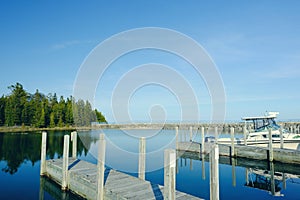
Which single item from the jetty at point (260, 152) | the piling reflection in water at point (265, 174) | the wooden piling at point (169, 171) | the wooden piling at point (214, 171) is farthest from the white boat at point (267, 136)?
the wooden piling at point (169, 171)

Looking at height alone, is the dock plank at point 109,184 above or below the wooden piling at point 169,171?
below

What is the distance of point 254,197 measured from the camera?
36.0ft

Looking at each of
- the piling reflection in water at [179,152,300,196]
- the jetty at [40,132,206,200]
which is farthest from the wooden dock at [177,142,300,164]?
the jetty at [40,132,206,200]

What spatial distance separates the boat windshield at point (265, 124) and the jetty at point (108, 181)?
1749 cm

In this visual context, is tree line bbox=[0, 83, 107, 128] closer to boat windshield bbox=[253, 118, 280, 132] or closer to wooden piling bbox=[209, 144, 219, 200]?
boat windshield bbox=[253, 118, 280, 132]

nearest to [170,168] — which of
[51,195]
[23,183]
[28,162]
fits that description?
[51,195]

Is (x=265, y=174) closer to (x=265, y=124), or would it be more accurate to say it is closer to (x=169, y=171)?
(x=265, y=124)

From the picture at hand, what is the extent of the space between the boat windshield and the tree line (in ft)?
151

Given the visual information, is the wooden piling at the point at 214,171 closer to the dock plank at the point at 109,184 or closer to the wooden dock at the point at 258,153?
the dock plank at the point at 109,184

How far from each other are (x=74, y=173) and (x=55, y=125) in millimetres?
52217

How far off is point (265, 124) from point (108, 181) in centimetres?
2053

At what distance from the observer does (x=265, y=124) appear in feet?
81.4

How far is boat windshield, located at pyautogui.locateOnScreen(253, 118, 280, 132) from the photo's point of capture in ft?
76.9

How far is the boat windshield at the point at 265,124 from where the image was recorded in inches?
923
